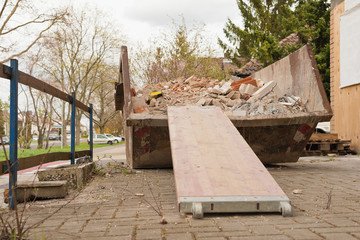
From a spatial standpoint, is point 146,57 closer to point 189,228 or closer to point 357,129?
point 357,129

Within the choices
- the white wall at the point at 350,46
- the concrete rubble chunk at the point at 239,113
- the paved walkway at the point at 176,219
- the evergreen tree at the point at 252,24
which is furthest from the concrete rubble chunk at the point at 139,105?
the evergreen tree at the point at 252,24

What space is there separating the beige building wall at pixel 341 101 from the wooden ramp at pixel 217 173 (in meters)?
7.28

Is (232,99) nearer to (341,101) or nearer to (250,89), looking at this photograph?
(250,89)

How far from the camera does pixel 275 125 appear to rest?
5.16 metres

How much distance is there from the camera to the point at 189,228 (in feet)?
7.81

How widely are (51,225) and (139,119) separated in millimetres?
2433

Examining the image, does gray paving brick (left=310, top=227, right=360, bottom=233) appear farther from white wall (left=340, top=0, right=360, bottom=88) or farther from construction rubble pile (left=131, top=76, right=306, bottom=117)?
white wall (left=340, top=0, right=360, bottom=88)

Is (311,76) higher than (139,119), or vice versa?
(311,76)

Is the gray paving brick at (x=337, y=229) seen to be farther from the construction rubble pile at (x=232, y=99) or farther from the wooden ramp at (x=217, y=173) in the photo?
the construction rubble pile at (x=232, y=99)

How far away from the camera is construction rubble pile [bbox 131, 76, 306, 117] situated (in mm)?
5211

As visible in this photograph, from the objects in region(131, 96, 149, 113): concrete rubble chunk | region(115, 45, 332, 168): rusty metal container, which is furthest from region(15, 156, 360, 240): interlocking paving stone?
region(131, 96, 149, 113): concrete rubble chunk

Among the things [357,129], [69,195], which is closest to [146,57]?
[357,129]

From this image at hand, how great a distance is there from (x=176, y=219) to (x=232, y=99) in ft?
11.7

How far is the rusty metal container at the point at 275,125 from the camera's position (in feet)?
16.1
